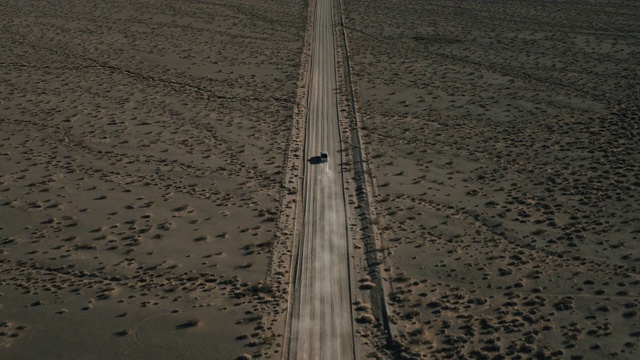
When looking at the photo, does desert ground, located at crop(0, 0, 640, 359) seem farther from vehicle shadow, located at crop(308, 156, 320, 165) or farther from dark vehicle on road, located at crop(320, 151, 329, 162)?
dark vehicle on road, located at crop(320, 151, 329, 162)

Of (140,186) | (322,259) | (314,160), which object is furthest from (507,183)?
(140,186)

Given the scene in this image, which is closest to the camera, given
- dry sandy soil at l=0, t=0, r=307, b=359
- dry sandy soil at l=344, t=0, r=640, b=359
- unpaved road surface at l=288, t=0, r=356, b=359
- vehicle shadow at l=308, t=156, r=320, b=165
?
unpaved road surface at l=288, t=0, r=356, b=359

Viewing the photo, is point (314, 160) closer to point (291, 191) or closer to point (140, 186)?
point (291, 191)

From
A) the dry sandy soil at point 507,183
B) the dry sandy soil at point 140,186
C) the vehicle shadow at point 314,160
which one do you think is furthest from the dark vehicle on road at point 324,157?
the dry sandy soil at point 507,183

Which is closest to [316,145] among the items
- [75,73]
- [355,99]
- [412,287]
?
[355,99]

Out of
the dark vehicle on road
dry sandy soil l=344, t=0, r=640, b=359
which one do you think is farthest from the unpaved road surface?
dry sandy soil l=344, t=0, r=640, b=359

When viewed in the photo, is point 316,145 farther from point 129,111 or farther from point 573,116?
point 573,116

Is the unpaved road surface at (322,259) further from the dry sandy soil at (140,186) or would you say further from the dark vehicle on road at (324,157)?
the dry sandy soil at (140,186)
